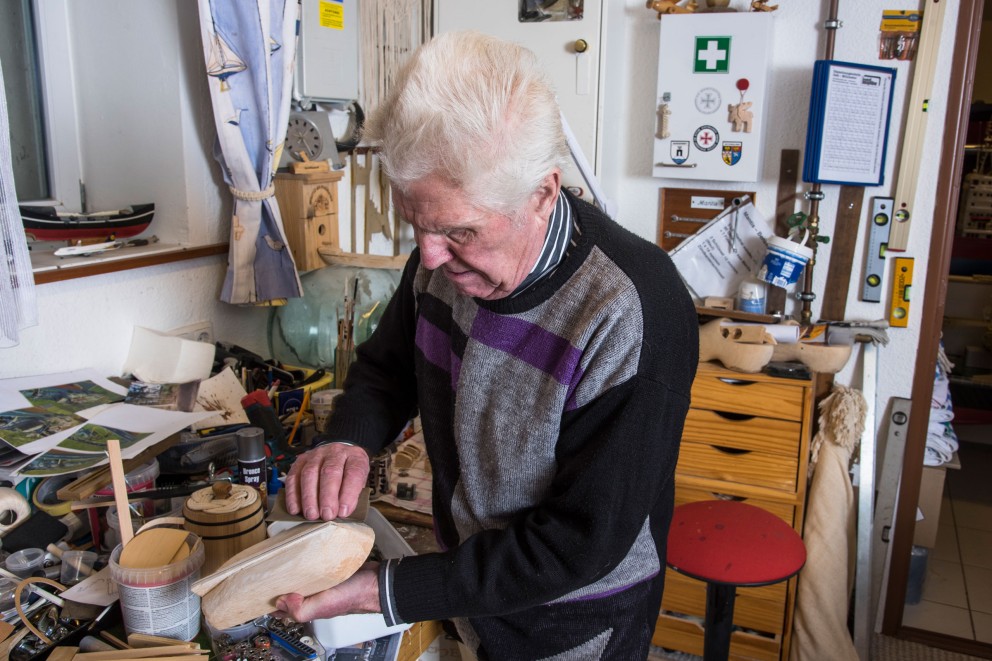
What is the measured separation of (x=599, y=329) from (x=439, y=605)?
39 cm

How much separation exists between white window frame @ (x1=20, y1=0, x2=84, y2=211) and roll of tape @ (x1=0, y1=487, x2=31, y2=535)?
1002mm

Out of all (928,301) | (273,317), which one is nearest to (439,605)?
(273,317)

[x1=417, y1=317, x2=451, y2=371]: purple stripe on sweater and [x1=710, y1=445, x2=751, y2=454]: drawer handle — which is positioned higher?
[x1=417, y1=317, x2=451, y2=371]: purple stripe on sweater

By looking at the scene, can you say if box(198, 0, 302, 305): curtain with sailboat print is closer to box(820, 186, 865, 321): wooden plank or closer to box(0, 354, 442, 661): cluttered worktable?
box(0, 354, 442, 661): cluttered worktable

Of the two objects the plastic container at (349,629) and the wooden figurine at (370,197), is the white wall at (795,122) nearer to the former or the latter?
the wooden figurine at (370,197)

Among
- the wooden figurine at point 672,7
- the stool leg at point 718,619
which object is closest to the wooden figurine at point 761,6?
the wooden figurine at point 672,7

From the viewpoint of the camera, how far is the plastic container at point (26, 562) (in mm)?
1215

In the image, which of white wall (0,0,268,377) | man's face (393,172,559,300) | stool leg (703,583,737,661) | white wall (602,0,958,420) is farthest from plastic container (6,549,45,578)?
white wall (602,0,958,420)

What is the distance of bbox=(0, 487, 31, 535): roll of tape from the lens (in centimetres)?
133

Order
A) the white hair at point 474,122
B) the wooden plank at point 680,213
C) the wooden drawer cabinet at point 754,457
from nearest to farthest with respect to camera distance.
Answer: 1. the white hair at point 474,122
2. the wooden drawer cabinet at point 754,457
3. the wooden plank at point 680,213

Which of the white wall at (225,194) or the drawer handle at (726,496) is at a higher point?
the white wall at (225,194)

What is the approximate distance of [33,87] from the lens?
204 centimetres

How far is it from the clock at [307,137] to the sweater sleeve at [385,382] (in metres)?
1.13

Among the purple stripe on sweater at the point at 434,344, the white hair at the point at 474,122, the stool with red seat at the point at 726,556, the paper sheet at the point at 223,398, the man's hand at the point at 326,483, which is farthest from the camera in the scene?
the paper sheet at the point at 223,398
